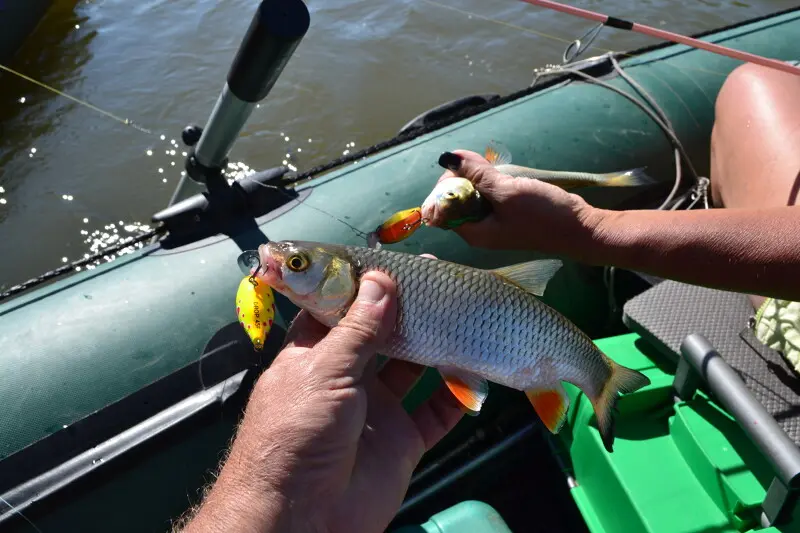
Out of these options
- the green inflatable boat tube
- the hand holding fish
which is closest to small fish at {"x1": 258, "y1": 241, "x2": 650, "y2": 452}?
the hand holding fish

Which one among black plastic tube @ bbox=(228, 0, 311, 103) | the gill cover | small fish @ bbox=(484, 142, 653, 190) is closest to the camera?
the gill cover

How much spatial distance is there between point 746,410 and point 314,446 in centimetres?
139

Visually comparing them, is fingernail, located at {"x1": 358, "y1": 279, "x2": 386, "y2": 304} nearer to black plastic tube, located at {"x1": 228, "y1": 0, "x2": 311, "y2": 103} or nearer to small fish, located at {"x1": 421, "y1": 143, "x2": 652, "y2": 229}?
small fish, located at {"x1": 421, "y1": 143, "x2": 652, "y2": 229}

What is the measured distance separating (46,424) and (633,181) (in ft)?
7.49

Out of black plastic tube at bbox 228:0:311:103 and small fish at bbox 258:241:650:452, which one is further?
black plastic tube at bbox 228:0:311:103

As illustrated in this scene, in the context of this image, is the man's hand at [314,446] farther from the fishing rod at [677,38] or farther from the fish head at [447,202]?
the fishing rod at [677,38]

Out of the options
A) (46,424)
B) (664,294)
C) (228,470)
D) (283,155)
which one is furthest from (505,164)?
(283,155)

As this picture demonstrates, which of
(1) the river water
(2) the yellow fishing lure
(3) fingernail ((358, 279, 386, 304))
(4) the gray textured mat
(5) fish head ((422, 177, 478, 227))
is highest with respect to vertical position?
(5) fish head ((422, 177, 478, 227))

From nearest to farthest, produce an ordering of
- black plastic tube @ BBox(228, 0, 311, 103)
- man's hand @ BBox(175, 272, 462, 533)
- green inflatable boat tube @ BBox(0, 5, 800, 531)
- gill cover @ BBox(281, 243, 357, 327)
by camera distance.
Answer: man's hand @ BBox(175, 272, 462, 533), gill cover @ BBox(281, 243, 357, 327), green inflatable boat tube @ BBox(0, 5, 800, 531), black plastic tube @ BBox(228, 0, 311, 103)

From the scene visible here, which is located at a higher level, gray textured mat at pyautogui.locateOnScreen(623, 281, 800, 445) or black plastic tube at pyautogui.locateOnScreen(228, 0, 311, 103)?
black plastic tube at pyautogui.locateOnScreen(228, 0, 311, 103)

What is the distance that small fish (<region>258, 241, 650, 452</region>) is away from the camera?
1.68 m

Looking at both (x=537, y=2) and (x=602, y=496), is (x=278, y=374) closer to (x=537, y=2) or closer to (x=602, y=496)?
(x=602, y=496)

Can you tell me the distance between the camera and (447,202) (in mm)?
1941

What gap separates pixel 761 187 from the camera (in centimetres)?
279
